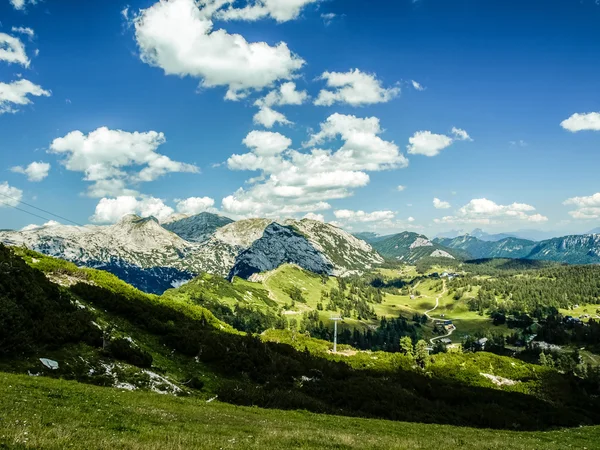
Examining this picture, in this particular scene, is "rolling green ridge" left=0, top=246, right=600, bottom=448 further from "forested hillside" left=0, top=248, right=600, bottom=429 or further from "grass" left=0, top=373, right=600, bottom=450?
"grass" left=0, top=373, right=600, bottom=450

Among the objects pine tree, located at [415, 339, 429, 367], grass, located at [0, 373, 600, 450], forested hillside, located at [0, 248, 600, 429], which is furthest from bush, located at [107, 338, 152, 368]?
pine tree, located at [415, 339, 429, 367]

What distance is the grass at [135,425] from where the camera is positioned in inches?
495

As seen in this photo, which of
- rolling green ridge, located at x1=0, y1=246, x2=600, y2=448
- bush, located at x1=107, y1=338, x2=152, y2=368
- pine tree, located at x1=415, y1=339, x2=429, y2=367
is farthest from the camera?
pine tree, located at x1=415, y1=339, x2=429, y2=367

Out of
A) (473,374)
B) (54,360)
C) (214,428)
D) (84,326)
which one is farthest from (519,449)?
(473,374)

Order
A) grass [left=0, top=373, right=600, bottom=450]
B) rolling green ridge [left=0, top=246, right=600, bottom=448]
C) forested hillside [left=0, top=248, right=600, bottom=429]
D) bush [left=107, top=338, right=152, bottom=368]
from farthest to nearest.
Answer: bush [left=107, top=338, right=152, bottom=368] → forested hillside [left=0, top=248, right=600, bottom=429] → rolling green ridge [left=0, top=246, right=600, bottom=448] → grass [left=0, top=373, right=600, bottom=450]

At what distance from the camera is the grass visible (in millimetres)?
12562

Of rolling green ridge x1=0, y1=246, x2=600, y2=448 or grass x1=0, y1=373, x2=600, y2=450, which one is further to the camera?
rolling green ridge x1=0, y1=246, x2=600, y2=448

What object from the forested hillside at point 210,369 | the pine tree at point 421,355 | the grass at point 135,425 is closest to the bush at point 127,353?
the forested hillside at point 210,369

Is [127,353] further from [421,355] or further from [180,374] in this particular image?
[421,355]

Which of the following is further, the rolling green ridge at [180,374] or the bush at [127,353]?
the bush at [127,353]

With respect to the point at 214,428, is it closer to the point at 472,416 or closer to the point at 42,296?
the point at 42,296

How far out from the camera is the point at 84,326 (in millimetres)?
38812

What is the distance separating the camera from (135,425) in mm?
17359

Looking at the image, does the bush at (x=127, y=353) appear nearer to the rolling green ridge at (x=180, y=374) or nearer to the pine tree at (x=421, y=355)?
the rolling green ridge at (x=180, y=374)
